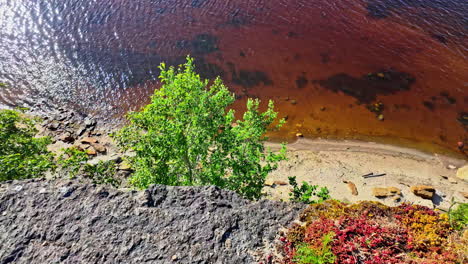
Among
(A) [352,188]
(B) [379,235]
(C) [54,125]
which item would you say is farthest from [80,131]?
(B) [379,235]

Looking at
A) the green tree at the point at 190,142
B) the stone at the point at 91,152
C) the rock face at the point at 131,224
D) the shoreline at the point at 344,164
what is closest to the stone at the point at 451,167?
the shoreline at the point at 344,164

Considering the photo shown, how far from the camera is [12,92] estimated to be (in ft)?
104

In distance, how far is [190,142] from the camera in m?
15.1

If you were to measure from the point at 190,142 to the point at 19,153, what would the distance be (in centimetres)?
872

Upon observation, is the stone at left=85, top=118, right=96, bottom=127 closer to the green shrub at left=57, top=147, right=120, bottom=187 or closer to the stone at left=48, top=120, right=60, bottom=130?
the stone at left=48, top=120, right=60, bottom=130

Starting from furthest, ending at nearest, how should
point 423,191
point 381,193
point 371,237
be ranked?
point 381,193
point 423,191
point 371,237

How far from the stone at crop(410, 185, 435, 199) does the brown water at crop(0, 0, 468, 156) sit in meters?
6.27

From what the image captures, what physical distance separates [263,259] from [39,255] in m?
7.20

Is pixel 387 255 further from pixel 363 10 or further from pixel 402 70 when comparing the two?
pixel 363 10

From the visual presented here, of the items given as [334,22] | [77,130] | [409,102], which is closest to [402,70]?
[409,102]

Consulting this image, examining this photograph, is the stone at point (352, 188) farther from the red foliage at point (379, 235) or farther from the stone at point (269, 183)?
the red foliage at point (379, 235)

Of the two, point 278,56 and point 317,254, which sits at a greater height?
point 278,56

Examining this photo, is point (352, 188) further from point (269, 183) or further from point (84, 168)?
point (84, 168)

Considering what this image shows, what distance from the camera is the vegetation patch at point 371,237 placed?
1027 cm
